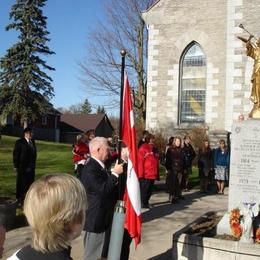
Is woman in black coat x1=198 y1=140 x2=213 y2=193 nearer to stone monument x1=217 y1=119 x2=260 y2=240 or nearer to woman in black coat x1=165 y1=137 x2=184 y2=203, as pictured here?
woman in black coat x1=165 y1=137 x2=184 y2=203

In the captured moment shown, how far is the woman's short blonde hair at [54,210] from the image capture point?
253 centimetres

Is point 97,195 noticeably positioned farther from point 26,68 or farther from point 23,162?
point 26,68

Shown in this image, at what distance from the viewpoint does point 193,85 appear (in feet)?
79.8

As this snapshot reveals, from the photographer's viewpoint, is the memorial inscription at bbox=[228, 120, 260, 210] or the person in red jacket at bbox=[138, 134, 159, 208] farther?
the person in red jacket at bbox=[138, 134, 159, 208]

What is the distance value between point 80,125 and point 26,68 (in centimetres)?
3370

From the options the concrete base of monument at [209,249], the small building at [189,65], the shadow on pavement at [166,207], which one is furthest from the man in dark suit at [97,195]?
the small building at [189,65]

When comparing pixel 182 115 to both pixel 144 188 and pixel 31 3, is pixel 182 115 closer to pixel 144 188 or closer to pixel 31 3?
pixel 144 188

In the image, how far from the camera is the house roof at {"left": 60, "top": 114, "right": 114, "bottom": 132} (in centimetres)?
7981

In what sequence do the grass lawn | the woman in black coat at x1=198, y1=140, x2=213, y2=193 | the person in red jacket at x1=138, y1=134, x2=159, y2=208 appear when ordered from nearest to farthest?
the person in red jacket at x1=138, y1=134, x2=159, y2=208
the woman in black coat at x1=198, y1=140, x2=213, y2=193
the grass lawn

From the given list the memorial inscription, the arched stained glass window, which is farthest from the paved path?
the arched stained glass window

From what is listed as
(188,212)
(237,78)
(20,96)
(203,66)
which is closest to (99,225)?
(188,212)

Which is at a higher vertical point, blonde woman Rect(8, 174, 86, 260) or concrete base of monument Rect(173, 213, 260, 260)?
blonde woman Rect(8, 174, 86, 260)

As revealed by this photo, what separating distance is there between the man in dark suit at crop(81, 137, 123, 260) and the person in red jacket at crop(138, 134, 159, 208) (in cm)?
640

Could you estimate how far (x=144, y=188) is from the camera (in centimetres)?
1226
